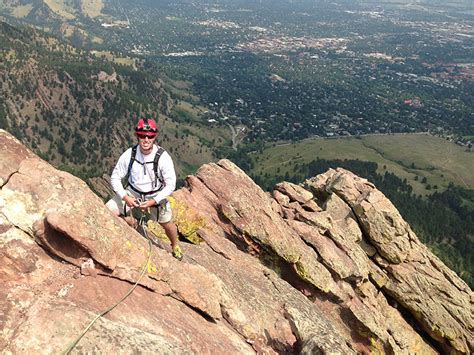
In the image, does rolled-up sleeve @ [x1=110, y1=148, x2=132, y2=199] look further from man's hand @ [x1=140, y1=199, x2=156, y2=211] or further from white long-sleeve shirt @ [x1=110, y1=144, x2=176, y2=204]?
man's hand @ [x1=140, y1=199, x2=156, y2=211]

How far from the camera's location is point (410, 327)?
40.6 m

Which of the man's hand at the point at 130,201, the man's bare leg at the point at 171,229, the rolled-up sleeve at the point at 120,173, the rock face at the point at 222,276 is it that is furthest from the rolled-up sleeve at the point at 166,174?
the man's bare leg at the point at 171,229

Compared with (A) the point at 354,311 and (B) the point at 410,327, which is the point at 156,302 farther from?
(B) the point at 410,327

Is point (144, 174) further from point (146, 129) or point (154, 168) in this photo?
point (146, 129)

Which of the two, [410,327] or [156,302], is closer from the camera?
[156,302]

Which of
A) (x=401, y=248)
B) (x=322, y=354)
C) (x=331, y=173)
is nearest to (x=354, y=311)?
(x=401, y=248)

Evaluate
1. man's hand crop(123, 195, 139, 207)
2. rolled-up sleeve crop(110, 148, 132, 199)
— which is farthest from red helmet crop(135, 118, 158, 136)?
man's hand crop(123, 195, 139, 207)

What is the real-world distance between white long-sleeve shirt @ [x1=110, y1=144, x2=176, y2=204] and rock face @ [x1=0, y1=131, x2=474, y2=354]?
1.72m

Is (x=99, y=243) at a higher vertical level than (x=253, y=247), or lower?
higher

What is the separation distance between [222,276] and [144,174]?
377 inches

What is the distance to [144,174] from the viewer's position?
744 inches

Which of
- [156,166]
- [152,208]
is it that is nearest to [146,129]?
[156,166]

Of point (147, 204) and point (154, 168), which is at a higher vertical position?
point (154, 168)

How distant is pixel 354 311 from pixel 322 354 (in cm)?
1651
